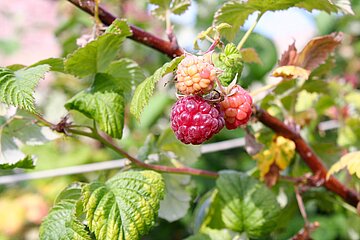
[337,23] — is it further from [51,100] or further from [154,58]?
[51,100]

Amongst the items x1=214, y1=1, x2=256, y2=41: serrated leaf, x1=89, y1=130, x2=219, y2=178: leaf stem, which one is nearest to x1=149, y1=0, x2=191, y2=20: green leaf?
x1=214, y1=1, x2=256, y2=41: serrated leaf

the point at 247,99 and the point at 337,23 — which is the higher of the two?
the point at 247,99

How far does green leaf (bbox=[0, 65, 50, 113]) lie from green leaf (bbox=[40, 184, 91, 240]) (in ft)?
0.46

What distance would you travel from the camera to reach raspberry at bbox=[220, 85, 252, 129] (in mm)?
684

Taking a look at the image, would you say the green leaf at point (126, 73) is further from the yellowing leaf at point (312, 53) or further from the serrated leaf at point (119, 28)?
the yellowing leaf at point (312, 53)

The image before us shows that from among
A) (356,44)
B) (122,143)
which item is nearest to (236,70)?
(122,143)

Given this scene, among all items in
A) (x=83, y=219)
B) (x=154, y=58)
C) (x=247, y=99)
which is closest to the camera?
(x=247, y=99)

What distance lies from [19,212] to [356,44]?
1595 millimetres

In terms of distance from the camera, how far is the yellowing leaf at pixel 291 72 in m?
0.84

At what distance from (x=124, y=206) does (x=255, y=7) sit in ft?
1.11

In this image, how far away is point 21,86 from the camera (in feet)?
2.33

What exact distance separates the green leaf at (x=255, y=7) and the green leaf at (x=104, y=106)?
182mm

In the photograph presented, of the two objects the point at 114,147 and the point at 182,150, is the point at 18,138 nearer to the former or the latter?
the point at 114,147

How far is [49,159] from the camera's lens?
2.34 m
